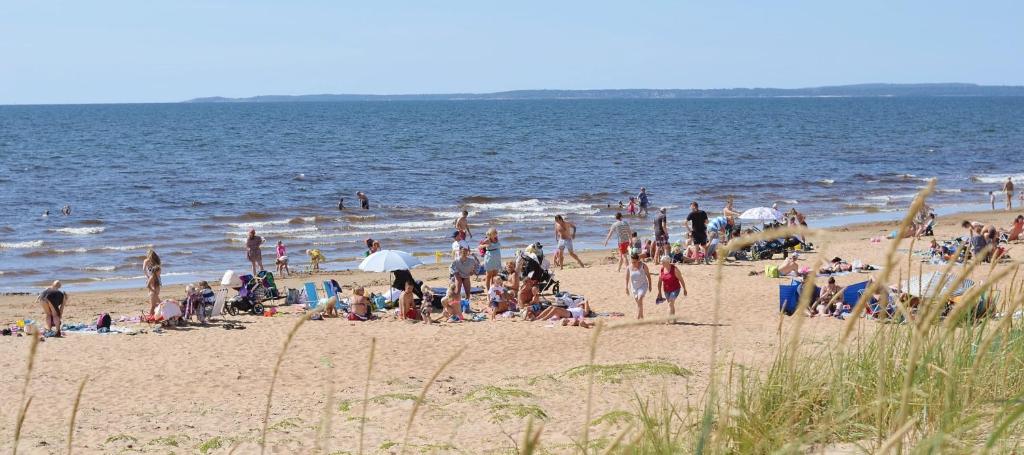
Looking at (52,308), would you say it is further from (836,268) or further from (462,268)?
(836,268)

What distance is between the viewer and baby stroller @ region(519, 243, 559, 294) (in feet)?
56.1

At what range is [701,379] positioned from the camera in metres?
10.6

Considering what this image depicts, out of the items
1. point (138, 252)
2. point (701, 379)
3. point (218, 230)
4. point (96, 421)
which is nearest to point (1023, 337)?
point (701, 379)

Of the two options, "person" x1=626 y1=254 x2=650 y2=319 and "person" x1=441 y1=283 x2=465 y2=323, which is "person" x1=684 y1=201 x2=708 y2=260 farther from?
"person" x1=441 y1=283 x2=465 y2=323

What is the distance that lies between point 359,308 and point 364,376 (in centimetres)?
369

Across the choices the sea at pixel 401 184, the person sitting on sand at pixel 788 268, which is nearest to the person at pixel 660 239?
the person sitting on sand at pixel 788 268

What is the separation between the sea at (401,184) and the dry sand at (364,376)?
857 cm

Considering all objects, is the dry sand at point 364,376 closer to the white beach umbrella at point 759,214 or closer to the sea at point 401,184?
the white beach umbrella at point 759,214

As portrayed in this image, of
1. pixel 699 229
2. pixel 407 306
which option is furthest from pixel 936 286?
pixel 699 229

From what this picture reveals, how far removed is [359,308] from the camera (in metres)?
16.0

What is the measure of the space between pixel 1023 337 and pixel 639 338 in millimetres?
8723

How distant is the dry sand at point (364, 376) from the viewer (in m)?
9.10

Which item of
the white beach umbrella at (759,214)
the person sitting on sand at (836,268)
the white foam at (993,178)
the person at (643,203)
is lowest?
the white foam at (993,178)

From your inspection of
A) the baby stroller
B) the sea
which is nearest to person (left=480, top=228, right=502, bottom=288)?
the baby stroller
